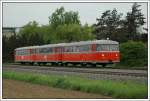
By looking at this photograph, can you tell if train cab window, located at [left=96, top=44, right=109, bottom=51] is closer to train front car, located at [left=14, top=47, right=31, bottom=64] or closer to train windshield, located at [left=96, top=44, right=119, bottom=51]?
train windshield, located at [left=96, top=44, right=119, bottom=51]

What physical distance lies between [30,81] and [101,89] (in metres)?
5.76

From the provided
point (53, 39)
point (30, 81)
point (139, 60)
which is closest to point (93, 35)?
point (53, 39)

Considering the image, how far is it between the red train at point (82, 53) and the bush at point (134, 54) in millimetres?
1136

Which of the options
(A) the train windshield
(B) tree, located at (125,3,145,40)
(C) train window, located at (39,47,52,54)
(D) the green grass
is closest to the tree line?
(B) tree, located at (125,3,145,40)

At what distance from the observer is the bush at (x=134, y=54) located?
29812mm

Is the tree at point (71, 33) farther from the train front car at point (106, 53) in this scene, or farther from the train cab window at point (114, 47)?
the train front car at point (106, 53)

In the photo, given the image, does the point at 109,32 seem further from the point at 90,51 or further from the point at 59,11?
the point at 59,11

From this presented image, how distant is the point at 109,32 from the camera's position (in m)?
37.8

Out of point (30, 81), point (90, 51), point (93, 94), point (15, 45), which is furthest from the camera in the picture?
point (15, 45)

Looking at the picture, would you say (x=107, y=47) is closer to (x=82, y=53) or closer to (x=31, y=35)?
(x=82, y=53)

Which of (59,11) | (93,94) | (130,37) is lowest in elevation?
(93,94)

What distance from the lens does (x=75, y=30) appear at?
2101 inches

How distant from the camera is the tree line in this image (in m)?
34.8

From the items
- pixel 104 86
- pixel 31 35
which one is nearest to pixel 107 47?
pixel 104 86
